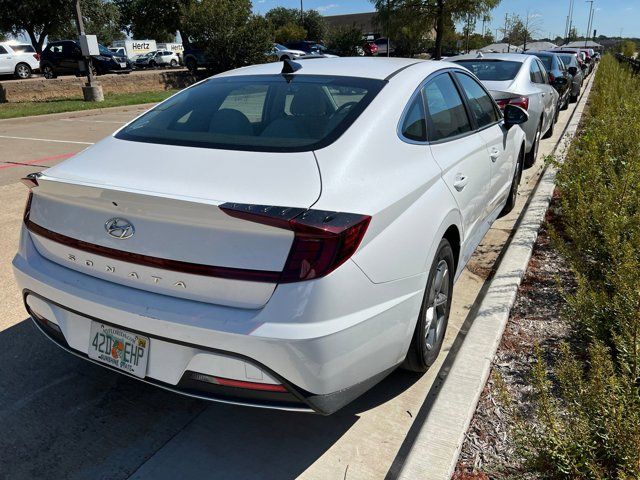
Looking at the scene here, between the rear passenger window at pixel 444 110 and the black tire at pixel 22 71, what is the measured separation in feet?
88.4

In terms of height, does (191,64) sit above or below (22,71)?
below

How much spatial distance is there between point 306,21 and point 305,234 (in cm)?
7487

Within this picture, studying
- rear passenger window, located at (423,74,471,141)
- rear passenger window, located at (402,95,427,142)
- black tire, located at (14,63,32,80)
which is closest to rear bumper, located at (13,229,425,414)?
rear passenger window, located at (402,95,427,142)

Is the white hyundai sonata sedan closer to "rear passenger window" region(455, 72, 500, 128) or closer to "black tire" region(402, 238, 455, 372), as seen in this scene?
"black tire" region(402, 238, 455, 372)

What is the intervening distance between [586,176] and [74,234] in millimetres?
4003

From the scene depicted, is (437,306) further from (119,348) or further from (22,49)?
(22,49)

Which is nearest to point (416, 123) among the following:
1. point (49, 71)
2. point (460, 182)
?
point (460, 182)

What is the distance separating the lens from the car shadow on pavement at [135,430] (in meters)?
2.49

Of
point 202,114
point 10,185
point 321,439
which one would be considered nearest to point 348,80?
point 202,114

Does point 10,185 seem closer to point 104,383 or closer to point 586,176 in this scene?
point 104,383

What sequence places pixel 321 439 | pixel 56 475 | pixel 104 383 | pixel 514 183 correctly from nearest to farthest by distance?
pixel 56 475 < pixel 321 439 < pixel 104 383 < pixel 514 183

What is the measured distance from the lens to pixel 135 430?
2730 mm

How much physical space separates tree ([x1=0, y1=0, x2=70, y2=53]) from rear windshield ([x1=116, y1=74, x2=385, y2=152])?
116 ft

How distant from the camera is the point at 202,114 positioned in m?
3.10
